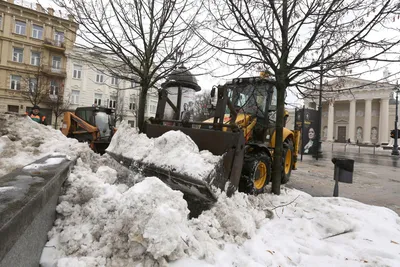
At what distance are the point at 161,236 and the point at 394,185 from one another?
362 inches

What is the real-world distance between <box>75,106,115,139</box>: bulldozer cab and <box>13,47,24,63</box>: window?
24.4 meters

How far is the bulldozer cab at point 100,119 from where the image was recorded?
392 inches

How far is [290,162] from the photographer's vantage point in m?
7.07

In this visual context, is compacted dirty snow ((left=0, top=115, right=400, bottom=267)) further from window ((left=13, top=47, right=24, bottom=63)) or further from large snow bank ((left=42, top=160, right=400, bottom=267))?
window ((left=13, top=47, right=24, bottom=63))

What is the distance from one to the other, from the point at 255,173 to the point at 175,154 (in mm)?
1877

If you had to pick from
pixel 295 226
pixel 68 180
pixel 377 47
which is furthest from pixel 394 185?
pixel 68 180

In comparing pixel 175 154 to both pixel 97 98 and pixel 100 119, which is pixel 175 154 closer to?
pixel 100 119

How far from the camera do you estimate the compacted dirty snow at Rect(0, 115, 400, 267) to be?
231 cm

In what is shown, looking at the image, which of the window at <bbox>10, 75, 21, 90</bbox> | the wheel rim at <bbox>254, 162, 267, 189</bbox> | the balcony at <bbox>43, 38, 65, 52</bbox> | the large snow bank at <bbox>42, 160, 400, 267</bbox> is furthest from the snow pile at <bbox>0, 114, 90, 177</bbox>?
the balcony at <bbox>43, 38, 65, 52</bbox>

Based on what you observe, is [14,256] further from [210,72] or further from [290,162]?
[290,162]

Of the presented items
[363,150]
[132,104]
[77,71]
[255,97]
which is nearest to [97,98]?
[77,71]

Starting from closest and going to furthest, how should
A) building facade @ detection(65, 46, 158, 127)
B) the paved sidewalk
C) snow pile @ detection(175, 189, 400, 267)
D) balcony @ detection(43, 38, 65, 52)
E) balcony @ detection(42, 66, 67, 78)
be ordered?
snow pile @ detection(175, 189, 400, 267) < the paved sidewalk < balcony @ detection(42, 66, 67, 78) < balcony @ detection(43, 38, 65, 52) < building facade @ detection(65, 46, 158, 127)

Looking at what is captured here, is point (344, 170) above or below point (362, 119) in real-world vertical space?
below

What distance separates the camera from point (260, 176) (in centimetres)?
506
